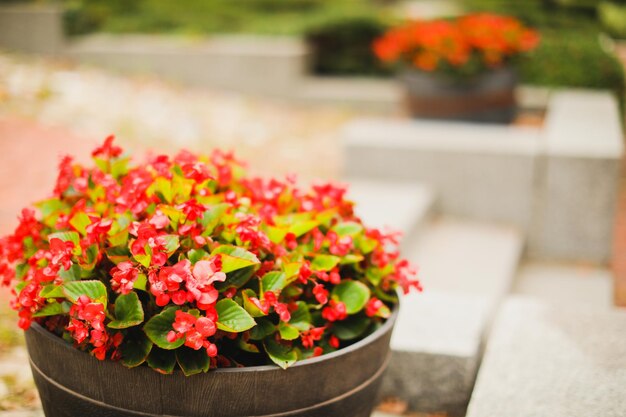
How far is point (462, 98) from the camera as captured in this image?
620 centimetres

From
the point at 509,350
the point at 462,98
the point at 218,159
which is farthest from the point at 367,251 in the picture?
the point at 462,98

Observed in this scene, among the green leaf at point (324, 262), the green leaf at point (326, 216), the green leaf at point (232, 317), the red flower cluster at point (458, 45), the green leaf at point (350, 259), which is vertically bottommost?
the red flower cluster at point (458, 45)

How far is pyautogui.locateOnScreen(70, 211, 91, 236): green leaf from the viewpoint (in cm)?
211

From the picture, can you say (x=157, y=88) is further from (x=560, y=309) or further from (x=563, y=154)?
(x=560, y=309)

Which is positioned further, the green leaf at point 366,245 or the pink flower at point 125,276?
the green leaf at point 366,245

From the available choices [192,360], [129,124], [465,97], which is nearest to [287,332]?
[192,360]

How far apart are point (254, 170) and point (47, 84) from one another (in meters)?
2.73

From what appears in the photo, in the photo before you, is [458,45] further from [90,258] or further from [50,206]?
[90,258]

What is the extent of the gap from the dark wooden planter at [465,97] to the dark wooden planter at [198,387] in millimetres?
4332

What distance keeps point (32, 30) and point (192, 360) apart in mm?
8231

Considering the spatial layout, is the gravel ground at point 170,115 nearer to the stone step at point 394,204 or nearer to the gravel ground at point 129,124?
the gravel ground at point 129,124

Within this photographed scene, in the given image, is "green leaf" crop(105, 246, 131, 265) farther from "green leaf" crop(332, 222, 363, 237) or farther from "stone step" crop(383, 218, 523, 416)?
"stone step" crop(383, 218, 523, 416)

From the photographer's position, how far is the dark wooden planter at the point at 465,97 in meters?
6.21

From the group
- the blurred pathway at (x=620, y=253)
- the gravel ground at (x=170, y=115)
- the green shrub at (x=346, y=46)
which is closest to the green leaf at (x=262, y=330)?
the blurred pathway at (x=620, y=253)
